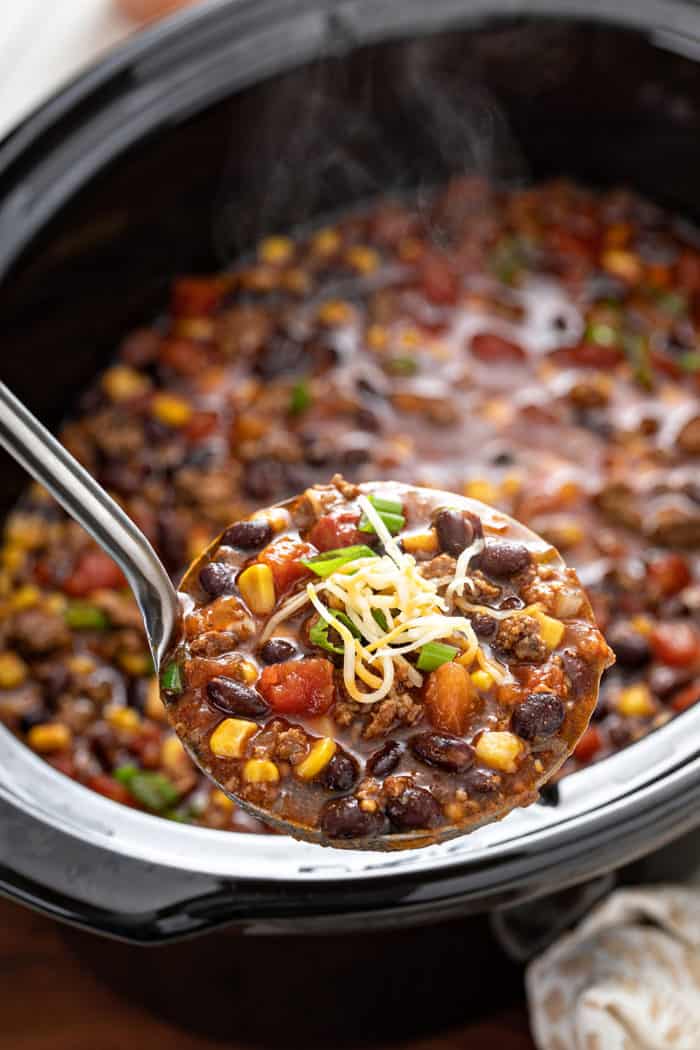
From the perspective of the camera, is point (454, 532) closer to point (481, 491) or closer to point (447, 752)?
point (447, 752)

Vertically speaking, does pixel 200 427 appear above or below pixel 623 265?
above

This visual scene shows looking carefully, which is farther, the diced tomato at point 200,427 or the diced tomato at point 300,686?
the diced tomato at point 200,427

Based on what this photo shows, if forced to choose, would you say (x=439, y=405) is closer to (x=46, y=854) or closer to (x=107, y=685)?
(x=107, y=685)

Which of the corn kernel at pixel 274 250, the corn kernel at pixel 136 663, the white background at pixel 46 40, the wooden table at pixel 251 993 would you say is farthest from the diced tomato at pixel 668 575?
the white background at pixel 46 40

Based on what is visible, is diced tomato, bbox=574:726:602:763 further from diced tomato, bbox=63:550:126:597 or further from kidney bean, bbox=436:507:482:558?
diced tomato, bbox=63:550:126:597

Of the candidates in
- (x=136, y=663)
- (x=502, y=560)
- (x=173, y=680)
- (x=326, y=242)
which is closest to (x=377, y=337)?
(x=326, y=242)

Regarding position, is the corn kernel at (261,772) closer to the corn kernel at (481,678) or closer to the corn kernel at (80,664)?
the corn kernel at (481,678)

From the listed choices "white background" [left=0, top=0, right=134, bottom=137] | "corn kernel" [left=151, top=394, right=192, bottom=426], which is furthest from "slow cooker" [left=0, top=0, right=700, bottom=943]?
"white background" [left=0, top=0, right=134, bottom=137]

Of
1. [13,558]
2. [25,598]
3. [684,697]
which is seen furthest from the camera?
[13,558]
